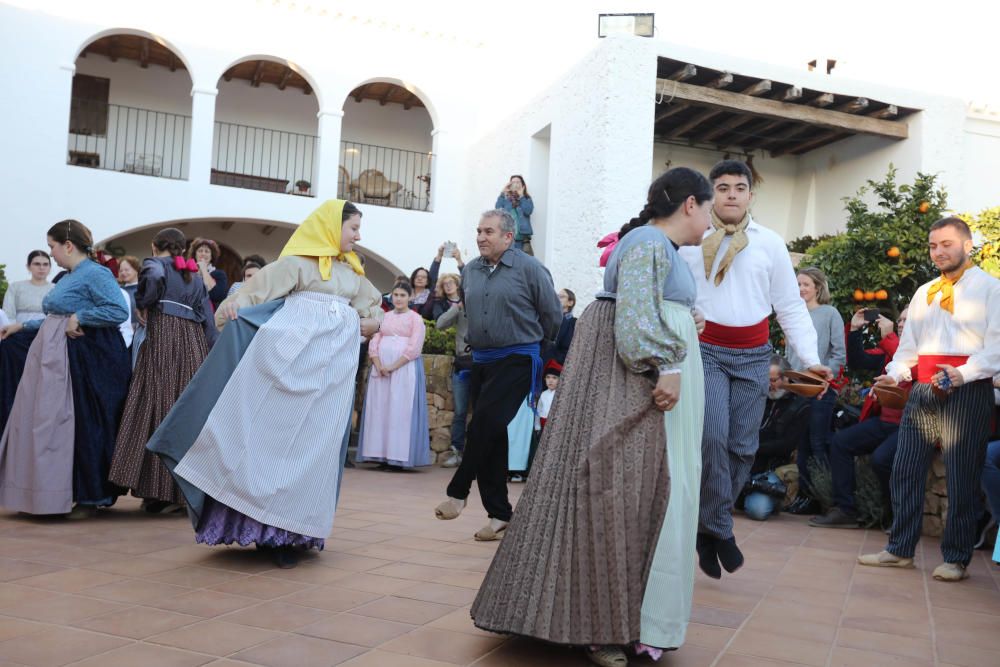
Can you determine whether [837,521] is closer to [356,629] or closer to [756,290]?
[756,290]

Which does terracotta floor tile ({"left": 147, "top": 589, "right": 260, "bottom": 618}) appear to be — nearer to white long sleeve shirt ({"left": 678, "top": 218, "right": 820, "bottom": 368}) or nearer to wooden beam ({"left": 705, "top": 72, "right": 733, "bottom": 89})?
white long sleeve shirt ({"left": 678, "top": 218, "right": 820, "bottom": 368})

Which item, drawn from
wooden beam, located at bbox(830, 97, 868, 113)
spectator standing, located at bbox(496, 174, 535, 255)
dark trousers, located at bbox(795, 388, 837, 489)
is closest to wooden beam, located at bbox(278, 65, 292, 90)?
spectator standing, located at bbox(496, 174, 535, 255)

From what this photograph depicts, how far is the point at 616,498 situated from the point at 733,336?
4.87 feet

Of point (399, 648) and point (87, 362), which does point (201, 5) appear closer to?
point (87, 362)

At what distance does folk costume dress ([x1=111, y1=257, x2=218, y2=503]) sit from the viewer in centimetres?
565

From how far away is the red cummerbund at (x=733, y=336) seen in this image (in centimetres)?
419

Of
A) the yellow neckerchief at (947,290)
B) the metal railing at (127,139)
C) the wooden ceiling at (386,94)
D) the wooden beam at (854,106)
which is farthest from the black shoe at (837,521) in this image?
the metal railing at (127,139)

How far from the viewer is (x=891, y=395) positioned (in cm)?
539

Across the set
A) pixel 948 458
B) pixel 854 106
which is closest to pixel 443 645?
pixel 948 458

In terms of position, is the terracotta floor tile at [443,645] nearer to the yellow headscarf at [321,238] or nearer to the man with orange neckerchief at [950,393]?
the yellow headscarf at [321,238]

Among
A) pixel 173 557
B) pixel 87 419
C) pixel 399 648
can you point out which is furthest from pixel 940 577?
pixel 87 419

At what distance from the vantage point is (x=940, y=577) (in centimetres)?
490

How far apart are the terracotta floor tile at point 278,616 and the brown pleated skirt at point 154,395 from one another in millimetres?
2270

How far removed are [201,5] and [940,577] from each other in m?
15.2
